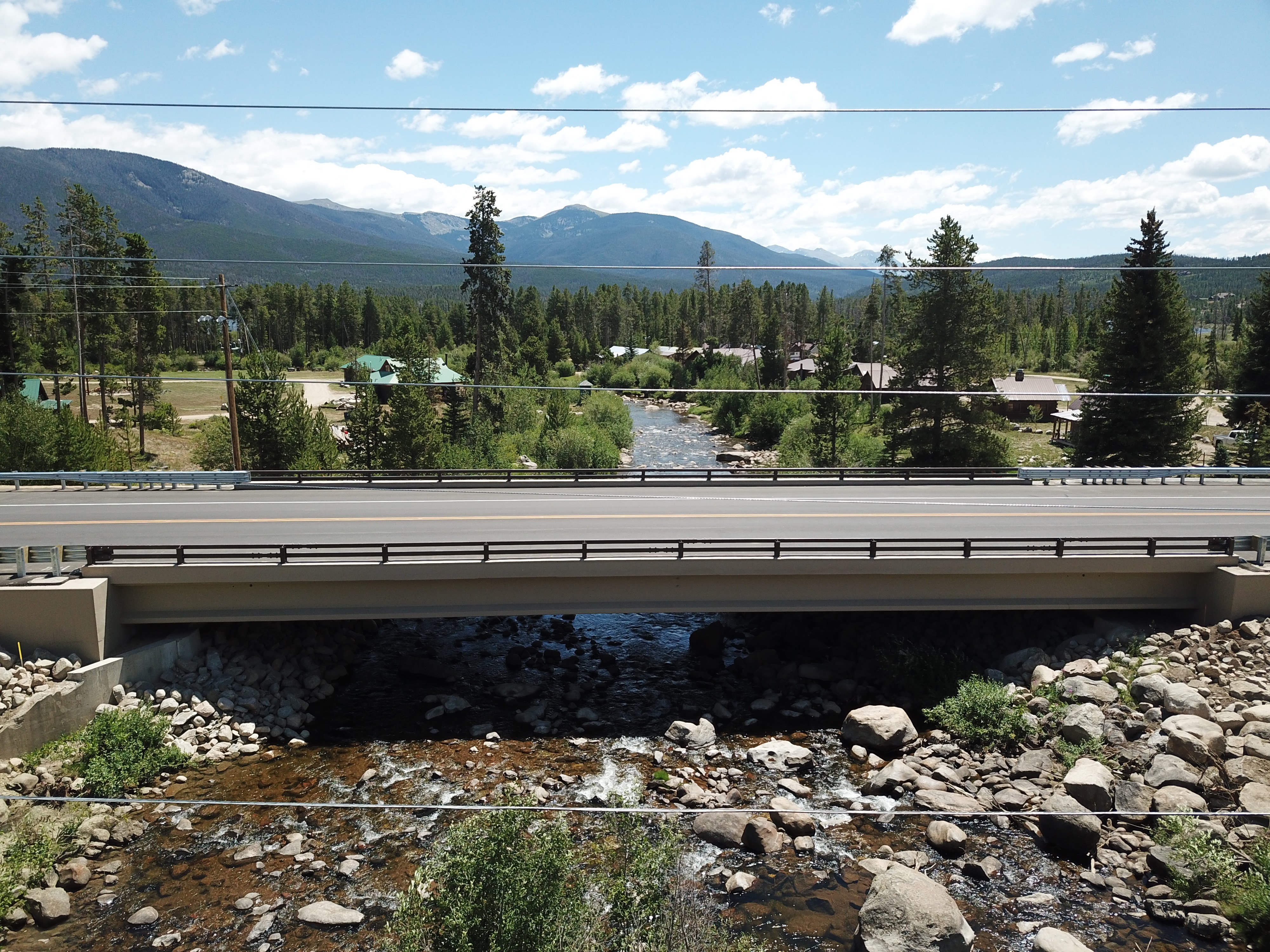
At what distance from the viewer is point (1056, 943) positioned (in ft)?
36.6

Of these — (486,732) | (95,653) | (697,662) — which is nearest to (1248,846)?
(697,662)

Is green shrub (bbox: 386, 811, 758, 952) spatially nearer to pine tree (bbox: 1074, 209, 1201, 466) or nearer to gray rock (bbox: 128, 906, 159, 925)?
gray rock (bbox: 128, 906, 159, 925)

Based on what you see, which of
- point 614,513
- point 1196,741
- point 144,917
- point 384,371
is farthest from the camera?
point 384,371

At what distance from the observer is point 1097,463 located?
3662cm

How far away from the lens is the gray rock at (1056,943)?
436 inches

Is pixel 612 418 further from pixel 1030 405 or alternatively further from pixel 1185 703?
pixel 1185 703

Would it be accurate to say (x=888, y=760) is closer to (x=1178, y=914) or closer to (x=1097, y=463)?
(x=1178, y=914)

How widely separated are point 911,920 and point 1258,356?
2029 inches

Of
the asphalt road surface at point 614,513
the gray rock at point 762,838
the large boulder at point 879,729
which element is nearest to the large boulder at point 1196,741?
the large boulder at point 879,729

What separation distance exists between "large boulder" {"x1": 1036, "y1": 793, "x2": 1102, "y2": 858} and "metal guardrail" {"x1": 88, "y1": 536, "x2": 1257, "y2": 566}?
559cm

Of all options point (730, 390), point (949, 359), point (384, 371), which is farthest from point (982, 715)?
point (384, 371)

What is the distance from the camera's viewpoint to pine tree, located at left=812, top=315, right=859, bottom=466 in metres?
42.6

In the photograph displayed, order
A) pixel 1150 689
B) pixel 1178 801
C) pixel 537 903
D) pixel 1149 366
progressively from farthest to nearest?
pixel 1149 366, pixel 1150 689, pixel 1178 801, pixel 537 903

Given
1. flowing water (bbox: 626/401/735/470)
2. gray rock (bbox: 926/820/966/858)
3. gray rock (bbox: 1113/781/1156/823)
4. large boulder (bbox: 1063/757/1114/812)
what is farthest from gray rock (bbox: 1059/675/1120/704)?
flowing water (bbox: 626/401/735/470)
